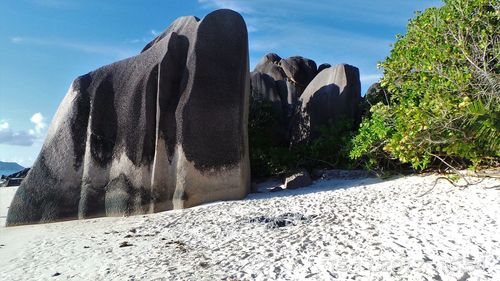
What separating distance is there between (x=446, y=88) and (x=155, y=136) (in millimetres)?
5370

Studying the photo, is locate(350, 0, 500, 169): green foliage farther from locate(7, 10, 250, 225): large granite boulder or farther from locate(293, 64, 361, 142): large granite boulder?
locate(7, 10, 250, 225): large granite boulder

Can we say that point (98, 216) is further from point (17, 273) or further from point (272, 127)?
point (272, 127)

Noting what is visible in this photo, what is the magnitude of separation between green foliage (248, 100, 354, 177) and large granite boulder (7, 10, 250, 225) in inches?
75.2

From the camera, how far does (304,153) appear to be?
10.9 meters

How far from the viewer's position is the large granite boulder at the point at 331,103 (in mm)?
11500

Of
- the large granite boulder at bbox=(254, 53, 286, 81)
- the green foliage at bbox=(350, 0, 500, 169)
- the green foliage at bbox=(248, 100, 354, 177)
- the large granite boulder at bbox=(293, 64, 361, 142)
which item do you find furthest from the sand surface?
the large granite boulder at bbox=(254, 53, 286, 81)

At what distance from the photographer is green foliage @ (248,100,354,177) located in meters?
10.4

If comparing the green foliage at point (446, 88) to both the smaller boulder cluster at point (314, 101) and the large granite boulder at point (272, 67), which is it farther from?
the large granite boulder at point (272, 67)

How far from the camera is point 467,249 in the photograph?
4.45m

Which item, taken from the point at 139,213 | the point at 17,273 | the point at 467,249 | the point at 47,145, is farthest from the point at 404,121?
the point at 47,145

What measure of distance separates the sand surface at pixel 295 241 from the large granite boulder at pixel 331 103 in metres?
3.76

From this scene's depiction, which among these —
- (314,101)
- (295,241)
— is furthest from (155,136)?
(314,101)

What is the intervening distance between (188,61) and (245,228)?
170 inches

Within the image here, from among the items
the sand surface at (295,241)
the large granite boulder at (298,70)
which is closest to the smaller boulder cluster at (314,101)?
the large granite boulder at (298,70)
